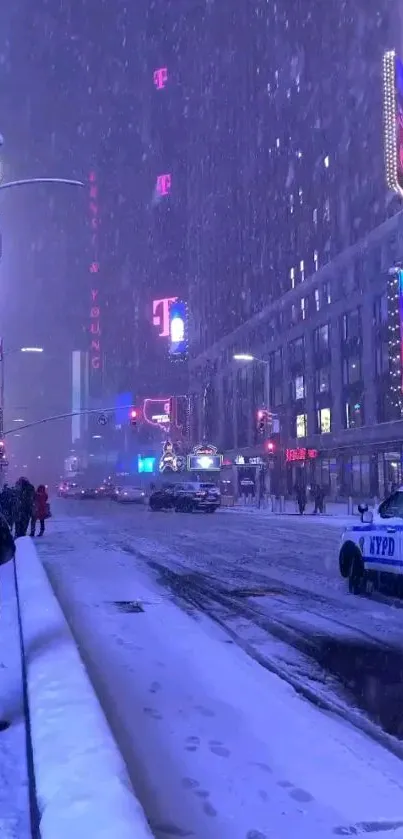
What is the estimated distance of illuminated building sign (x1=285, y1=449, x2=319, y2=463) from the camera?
5753cm

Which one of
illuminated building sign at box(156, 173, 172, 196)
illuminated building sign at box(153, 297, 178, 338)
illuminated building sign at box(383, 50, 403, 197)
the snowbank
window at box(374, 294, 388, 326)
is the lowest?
the snowbank

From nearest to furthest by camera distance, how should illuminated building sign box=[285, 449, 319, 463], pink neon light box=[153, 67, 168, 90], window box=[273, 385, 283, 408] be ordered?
illuminated building sign box=[285, 449, 319, 463]
window box=[273, 385, 283, 408]
pink neon light box=[153, 67, 168, 90]

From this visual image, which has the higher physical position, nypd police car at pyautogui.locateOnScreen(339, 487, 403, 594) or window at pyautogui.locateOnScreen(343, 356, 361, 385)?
window at pyautogui.locateOnScreen(343, 356, 361, 385)

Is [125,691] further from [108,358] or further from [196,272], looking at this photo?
[108,358]

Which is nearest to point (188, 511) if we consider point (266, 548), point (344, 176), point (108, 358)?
point (266, 548)

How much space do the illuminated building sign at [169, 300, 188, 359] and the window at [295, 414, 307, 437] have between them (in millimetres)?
52886

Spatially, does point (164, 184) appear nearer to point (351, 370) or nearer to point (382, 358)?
point (351, 370)

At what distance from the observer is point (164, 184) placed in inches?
6540

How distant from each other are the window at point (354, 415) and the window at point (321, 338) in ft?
21.0

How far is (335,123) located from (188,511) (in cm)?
3861

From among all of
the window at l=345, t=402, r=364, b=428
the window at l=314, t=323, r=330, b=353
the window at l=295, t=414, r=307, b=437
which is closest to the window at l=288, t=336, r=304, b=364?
the window at l=314, t=323, r=330, b=353

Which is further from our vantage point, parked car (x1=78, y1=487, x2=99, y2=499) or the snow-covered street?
parked car (x1=78, y1=487, x2=99, y2=499)

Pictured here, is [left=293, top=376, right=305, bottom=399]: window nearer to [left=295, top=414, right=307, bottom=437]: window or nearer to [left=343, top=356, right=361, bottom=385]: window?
[left=295, top=414, right=307, bottom=437]: window

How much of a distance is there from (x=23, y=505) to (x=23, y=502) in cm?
9
